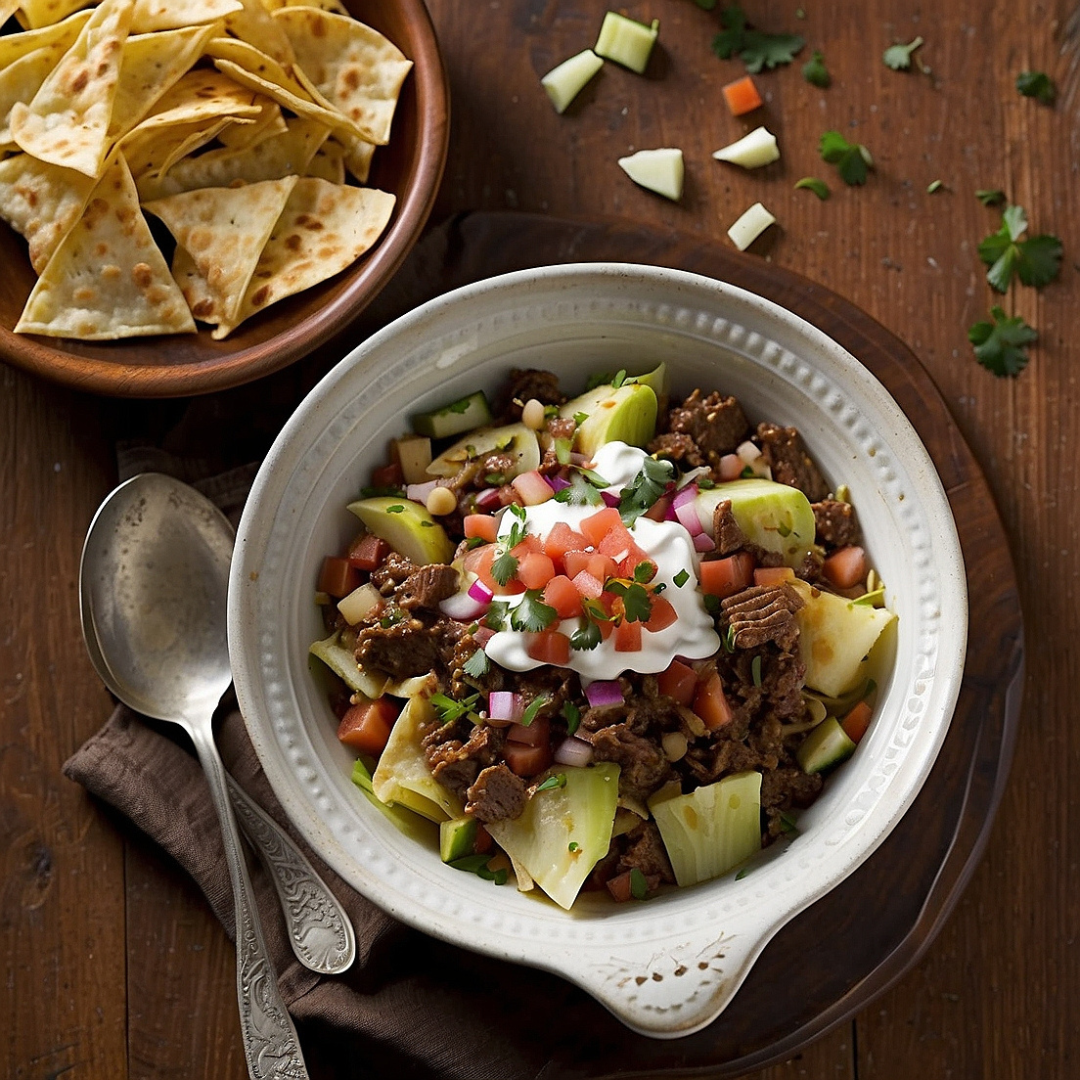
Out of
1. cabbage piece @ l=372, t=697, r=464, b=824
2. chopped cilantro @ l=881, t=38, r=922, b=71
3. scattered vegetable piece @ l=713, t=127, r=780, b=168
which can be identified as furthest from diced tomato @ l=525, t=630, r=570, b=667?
chopped cilantro @ l=881, t=38, r=922, b=71

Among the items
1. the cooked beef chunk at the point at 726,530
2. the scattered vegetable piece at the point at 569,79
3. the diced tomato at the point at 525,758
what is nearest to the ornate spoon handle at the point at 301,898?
the diced tomato at the point at 525,758

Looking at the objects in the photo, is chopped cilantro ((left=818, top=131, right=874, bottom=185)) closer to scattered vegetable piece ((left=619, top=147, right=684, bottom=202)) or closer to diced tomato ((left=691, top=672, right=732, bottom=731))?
scattered vegetable piece ((left=619, top=147, right=684, bottom=202))

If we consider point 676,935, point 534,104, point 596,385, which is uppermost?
point 534,104

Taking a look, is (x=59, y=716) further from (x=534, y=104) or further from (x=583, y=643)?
(x=534, y=104)

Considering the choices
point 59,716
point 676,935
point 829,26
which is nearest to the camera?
point 676,935

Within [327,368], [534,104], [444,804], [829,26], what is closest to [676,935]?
[444,804]

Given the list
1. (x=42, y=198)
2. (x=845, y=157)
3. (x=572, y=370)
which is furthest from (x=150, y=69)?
(x=845, y=157)
